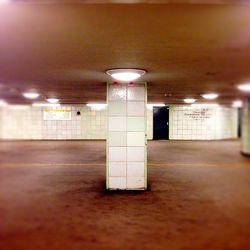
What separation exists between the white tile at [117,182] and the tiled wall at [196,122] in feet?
45.6

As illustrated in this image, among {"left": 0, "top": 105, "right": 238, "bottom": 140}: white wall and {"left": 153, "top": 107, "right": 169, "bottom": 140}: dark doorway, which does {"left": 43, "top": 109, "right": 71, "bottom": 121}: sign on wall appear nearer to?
{"left": 0, "top": 105, "right": 238, "bottom": 140}: white wall

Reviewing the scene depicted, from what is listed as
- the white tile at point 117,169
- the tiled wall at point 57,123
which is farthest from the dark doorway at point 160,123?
the white tile at point 117,169

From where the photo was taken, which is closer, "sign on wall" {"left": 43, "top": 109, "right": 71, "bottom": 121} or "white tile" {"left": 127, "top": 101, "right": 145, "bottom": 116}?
"white tile" {"left": 127, "top": 101, "right": 145, "bottom": 116}

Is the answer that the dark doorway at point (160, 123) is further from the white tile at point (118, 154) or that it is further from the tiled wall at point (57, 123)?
the white tile at point (118, 154)

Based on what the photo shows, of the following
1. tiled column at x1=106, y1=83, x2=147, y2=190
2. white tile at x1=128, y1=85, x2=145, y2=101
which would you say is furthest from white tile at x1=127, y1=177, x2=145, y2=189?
white tile at x1=128, y1=85, x2=145, y2=101

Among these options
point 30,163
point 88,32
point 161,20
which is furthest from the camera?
point 30,163

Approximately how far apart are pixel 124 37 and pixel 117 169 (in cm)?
406

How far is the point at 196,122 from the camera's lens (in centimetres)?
1994

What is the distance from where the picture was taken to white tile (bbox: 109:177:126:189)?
21.2 feet

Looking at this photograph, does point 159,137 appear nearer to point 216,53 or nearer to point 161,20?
point 216,53

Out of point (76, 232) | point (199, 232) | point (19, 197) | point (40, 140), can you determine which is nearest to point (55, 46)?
point (76, 232)

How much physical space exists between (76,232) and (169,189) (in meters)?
2.96

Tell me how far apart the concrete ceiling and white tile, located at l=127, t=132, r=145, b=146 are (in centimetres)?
212

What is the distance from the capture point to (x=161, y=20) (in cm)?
229
